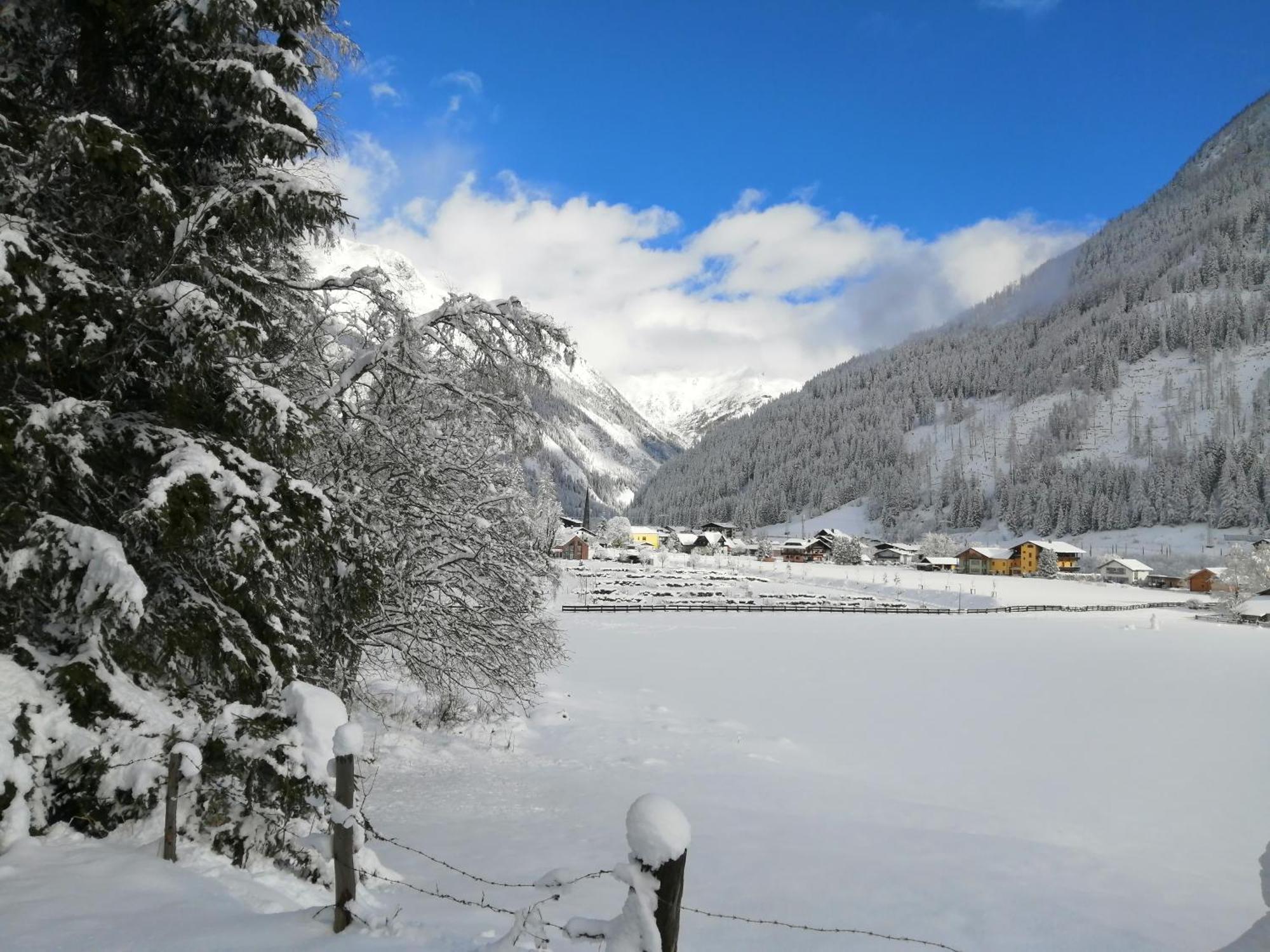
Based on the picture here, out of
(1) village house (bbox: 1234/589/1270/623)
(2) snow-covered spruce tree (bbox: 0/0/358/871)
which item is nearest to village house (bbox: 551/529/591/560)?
(1) village house (bbox: 1234/589/1270/623)

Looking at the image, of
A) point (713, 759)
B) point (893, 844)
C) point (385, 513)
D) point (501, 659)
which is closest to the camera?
point (385, 513)

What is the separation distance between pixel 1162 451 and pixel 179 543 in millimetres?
202415

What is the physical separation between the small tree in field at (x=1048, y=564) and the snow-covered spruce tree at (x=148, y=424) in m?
133

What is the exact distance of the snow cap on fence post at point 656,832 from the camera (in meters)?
3.05

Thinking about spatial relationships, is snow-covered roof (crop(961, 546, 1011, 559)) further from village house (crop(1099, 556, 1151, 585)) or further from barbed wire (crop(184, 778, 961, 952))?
barbed wire (crop(184, 778, 961, 952))

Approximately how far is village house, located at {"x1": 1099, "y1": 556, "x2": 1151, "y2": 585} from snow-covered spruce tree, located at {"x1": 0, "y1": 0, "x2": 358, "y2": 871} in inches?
5199

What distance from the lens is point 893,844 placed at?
10.3 metres

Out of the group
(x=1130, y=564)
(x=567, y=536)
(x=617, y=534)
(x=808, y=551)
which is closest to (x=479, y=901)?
(x=567, y=536)

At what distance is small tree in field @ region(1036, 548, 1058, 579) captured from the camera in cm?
11757

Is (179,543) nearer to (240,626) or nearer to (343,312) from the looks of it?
(240,626)

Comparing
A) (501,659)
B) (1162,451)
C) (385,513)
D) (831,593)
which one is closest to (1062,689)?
(501,659)

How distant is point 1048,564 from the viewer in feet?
388

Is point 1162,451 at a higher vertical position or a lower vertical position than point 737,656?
higher

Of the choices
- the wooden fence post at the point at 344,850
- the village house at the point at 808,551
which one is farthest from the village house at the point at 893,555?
the wooden fence post at the point at 344,850
